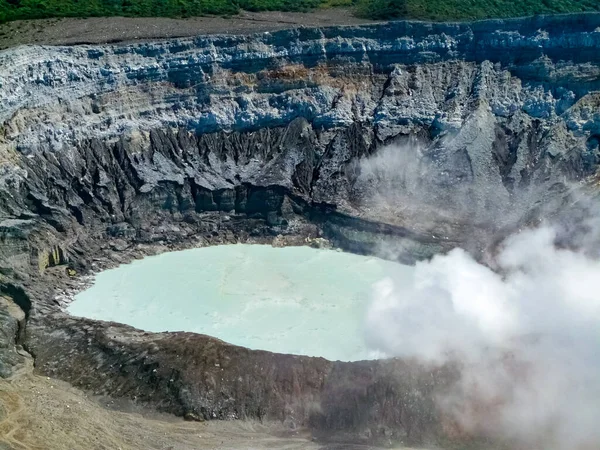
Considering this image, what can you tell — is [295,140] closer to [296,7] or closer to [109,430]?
[296,7]

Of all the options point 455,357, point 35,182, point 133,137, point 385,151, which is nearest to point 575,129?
point 385,151

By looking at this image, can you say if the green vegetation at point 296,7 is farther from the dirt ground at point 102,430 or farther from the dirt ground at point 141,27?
the dirt ground at point 102,430

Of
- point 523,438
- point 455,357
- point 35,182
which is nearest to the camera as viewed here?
point 523,438

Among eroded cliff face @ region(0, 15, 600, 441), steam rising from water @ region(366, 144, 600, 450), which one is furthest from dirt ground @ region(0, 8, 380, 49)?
steam rising from water @ region(366, 144, 600, 450)

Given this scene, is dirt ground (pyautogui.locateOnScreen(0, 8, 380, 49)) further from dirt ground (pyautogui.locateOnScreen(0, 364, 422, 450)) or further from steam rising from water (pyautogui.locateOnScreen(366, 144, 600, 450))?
dirt ground (pyautogui.locateOnScreen(0, 364, 422, 450))

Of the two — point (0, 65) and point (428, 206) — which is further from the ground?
point (0, 65)

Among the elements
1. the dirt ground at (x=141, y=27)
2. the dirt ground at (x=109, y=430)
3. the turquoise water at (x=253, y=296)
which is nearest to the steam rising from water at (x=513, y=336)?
the turquoise water at (x=253, y=296)

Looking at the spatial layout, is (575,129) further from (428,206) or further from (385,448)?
(385,448)

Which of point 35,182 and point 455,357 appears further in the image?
point 35,182

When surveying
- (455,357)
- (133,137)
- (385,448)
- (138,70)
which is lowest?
(385,448)
